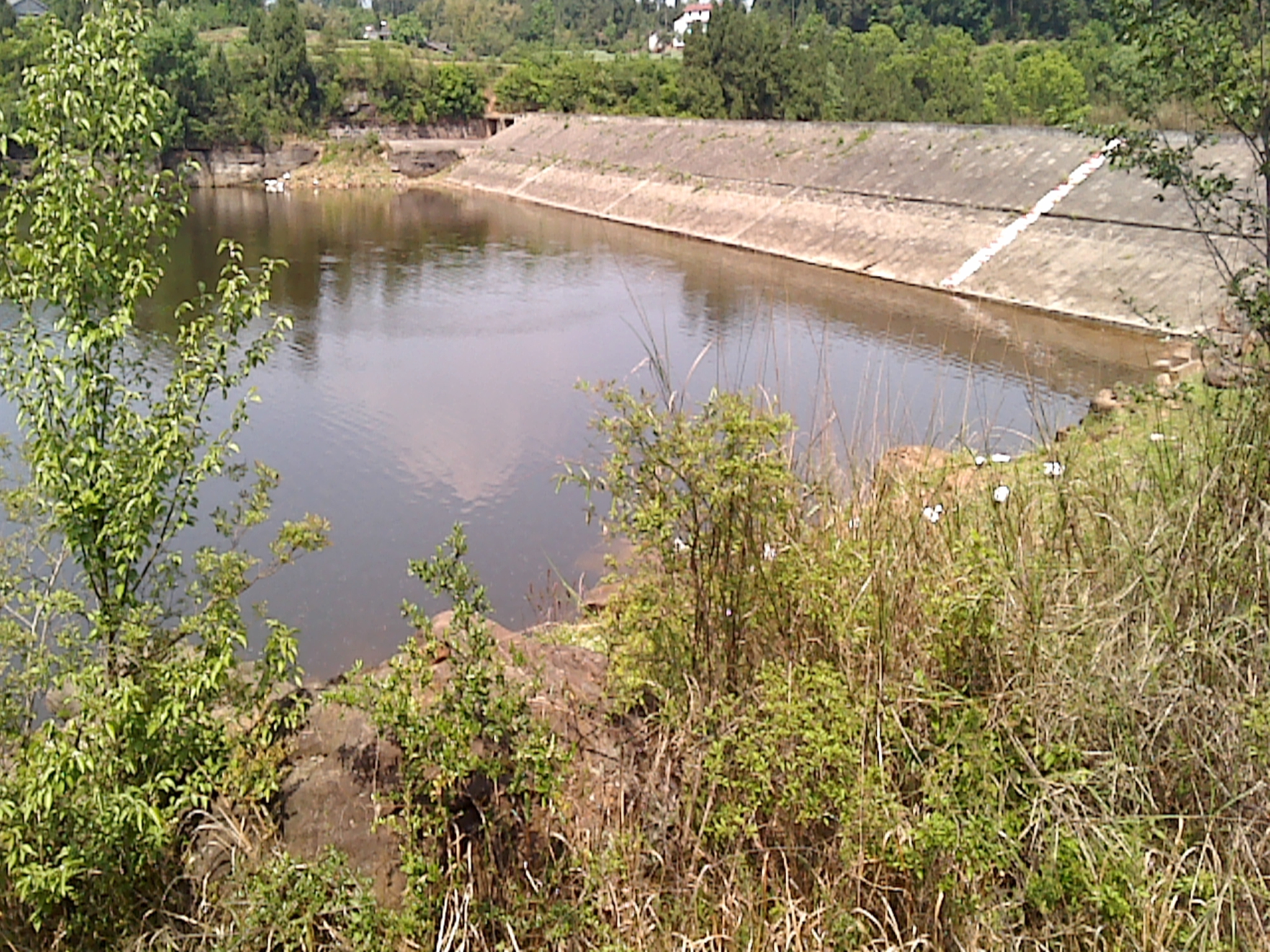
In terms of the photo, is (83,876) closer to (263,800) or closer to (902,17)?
(263,800)

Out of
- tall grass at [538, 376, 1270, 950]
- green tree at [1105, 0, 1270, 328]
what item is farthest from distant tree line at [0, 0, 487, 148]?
tall grass at [538, 376, 1270, 950]

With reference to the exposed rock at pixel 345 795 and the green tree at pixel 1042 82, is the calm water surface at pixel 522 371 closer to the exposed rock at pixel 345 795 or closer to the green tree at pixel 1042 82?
the exposed rock at pixel 345 795

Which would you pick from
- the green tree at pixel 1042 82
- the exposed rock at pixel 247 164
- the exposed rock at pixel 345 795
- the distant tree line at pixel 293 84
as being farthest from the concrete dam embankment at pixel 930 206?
the distant tree line at pixel 293 84

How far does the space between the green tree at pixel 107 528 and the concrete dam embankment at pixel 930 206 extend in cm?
1246

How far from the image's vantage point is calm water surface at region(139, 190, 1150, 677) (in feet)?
29.2

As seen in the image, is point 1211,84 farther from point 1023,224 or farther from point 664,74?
point 664,74

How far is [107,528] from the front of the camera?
3785mm

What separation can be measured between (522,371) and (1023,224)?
37.9ft

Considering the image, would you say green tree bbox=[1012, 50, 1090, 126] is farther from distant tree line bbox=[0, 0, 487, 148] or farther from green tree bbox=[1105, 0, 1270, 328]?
green tree bbox=[1105, 0, 1270, 328]

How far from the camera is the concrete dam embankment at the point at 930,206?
64.1 ft

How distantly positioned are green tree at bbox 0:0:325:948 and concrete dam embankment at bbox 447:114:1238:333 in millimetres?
12458

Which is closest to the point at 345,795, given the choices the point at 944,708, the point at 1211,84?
the point at 944,708

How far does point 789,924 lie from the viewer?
3.04m

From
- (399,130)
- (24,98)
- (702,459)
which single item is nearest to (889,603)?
(702,459)
